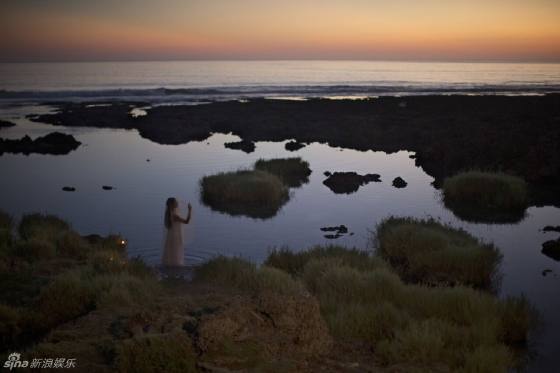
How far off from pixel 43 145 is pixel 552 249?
28373mm

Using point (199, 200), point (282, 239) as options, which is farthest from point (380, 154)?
point (282, 239)

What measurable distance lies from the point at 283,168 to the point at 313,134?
1576 cm

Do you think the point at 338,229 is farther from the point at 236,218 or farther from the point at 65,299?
the point at 65,299

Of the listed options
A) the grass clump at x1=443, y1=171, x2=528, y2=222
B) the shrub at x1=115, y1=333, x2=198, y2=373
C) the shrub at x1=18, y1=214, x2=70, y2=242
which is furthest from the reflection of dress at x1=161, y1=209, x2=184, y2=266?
the grass clump at x1=443, y1=171, x2=528, y2=222

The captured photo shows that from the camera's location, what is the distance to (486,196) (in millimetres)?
21016

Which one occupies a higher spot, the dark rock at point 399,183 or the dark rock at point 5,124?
the dark rock at point 5,124

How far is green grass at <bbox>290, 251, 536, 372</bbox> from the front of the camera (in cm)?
806

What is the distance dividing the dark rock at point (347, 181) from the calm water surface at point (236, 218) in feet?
1.50

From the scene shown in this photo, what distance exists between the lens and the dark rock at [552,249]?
49.6 feet

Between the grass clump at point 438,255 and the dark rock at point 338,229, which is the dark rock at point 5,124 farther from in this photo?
the grass clump at point 438,255

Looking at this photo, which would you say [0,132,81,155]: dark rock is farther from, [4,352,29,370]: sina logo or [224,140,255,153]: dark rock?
[4,352,29,370]: sina logo

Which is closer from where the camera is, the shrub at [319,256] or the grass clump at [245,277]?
the grass clump at [245,277]

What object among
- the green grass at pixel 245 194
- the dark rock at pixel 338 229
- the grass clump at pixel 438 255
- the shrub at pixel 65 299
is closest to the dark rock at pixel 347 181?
the green grass at pixel 245 194

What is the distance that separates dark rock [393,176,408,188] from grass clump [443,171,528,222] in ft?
7.97
